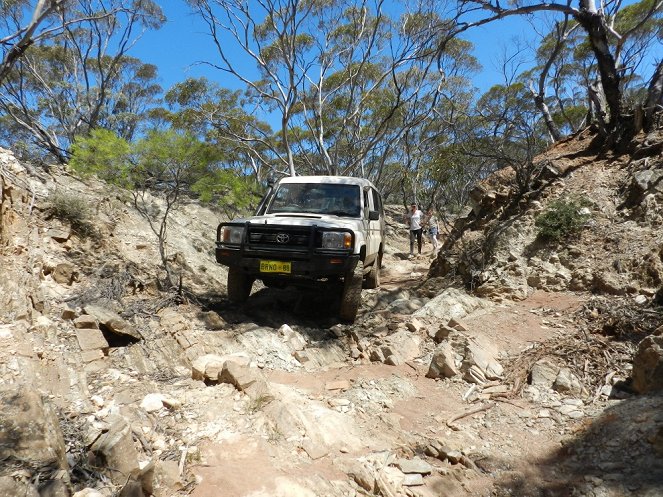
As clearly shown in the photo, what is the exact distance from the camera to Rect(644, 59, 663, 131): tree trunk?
6.97 meters

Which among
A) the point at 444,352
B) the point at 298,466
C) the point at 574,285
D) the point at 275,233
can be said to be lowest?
the point at 298,466

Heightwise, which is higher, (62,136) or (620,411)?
(62,136)

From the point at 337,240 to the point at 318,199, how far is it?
1.36 m

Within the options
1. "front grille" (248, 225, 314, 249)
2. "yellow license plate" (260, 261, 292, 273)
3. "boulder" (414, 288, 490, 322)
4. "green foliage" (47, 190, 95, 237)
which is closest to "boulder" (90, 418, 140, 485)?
"yellow license plate" (260, 261, 292, 273)

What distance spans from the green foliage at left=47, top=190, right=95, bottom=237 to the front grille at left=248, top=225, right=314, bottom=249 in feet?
10.1

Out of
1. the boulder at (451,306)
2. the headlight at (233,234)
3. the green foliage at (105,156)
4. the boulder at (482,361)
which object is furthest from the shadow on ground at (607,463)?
the green foliage at (105,156)

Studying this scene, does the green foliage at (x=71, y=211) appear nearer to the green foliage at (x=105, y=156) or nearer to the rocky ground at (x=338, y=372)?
the rocky ground at (x=338, y=372)

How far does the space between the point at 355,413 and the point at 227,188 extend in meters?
4.56

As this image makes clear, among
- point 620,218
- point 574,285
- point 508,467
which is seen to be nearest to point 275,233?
point 508,467

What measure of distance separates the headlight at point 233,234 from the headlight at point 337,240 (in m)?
1.08

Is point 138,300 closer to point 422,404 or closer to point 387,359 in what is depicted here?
point 387,359

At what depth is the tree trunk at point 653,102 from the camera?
697 centimetres

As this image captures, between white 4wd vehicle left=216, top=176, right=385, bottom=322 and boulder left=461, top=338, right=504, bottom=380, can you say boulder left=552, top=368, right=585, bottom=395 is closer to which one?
boulder left=461, top=338, right=504, bottom=380

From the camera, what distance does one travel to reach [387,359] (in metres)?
4.35
